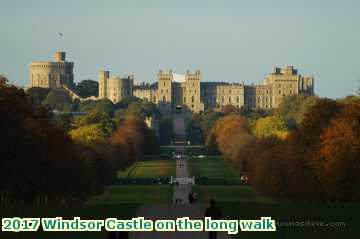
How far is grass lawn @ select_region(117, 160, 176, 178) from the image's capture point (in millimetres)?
90062

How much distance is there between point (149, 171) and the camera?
95.3 metres

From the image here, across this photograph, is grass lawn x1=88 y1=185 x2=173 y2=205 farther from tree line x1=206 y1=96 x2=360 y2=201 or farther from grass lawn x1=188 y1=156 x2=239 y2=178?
grass lawn x1=188 y1=156 x2=239 y2=178

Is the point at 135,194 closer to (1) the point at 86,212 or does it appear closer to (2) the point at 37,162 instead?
(2) the point at 37,162

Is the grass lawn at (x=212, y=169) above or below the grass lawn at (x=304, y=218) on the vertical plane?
below

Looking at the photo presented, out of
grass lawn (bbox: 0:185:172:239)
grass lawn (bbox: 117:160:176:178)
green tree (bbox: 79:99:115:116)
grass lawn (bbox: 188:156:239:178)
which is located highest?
green tree (bbox: 79:99:115:116)

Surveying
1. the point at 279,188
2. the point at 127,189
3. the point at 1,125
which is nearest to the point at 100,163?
the point at 127,189

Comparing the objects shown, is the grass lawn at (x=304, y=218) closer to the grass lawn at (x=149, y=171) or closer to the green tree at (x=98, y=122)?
the grass lawn at (x=149, y=171)

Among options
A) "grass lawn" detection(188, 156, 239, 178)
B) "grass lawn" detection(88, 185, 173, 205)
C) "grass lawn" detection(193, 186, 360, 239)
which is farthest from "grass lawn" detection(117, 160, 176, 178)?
"grass lawn" detection(193, 186, 360, 239)

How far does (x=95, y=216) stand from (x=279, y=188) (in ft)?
79.9

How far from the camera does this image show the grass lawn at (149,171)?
90.1 m

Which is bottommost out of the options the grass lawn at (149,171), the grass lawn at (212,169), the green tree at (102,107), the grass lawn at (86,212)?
the grass lawn at (149,171)

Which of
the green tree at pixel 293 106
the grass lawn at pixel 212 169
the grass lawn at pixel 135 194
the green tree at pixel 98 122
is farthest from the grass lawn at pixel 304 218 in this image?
the green tree at pixel 293 106

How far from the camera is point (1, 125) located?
41.0 metres

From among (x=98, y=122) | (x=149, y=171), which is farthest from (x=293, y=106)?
(x=149, y=171)
